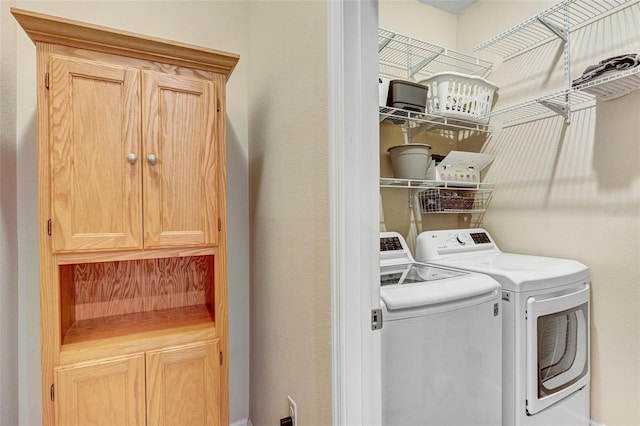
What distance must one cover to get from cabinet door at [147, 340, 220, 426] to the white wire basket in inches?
63.4

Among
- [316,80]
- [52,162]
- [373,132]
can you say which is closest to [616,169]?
[373,132]

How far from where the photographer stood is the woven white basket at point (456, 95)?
6.57ft

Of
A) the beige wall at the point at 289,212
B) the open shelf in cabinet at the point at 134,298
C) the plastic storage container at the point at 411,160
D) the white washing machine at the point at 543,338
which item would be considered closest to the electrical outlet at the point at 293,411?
the beige wall at the point at 289,212

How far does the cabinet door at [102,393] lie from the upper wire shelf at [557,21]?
2551mm

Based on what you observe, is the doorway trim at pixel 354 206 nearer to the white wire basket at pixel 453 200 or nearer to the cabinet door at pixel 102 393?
the cabinet door at pixel 102 393

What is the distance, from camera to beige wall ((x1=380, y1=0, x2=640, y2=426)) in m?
1.65

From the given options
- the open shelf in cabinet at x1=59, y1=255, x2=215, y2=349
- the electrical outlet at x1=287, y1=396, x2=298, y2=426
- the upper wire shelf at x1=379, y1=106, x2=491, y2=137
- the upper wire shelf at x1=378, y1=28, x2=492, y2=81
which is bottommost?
the electrical outlet at x1=287, y1=396, x2=298, y2=426

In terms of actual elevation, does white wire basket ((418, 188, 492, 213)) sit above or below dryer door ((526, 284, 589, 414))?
above

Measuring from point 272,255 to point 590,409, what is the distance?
6.37 ft

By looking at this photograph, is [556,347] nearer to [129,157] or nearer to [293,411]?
[293,411]

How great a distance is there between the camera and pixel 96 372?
1.19 metres

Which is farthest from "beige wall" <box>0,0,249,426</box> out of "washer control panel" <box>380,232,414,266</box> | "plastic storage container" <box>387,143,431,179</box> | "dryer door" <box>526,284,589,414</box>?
"dryer door" <box>526,284,589,414</box>

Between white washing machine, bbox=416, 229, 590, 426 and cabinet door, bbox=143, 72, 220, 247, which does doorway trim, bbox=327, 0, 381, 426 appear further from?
white washing machine, bbox=416, 229, 590, 426

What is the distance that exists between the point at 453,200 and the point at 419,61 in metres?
1.01
